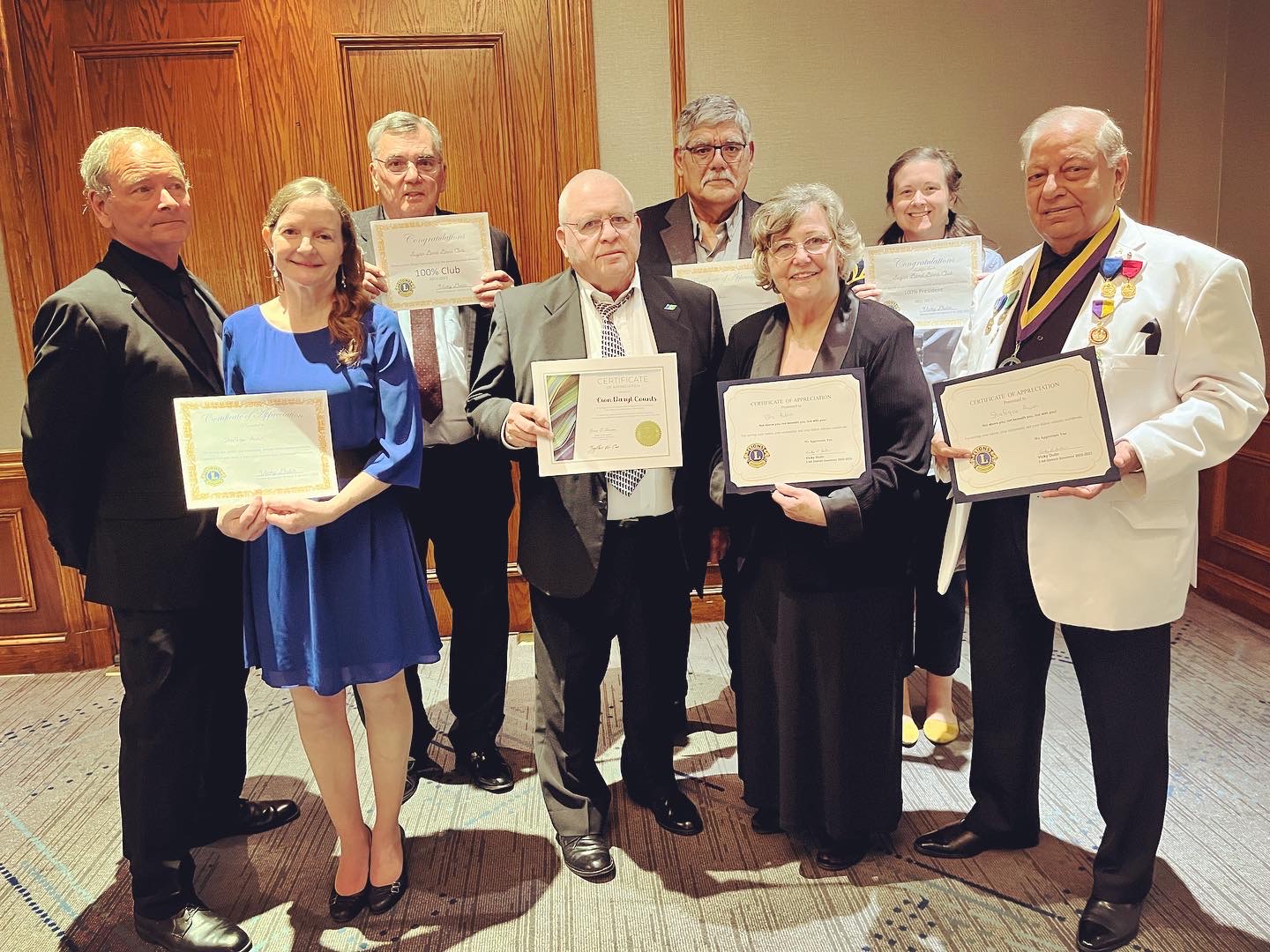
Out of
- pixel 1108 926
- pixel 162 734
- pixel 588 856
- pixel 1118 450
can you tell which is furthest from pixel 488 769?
pixel 1118 450

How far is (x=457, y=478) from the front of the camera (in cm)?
274

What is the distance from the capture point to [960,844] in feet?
7.70

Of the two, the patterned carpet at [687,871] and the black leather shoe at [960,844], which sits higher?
the black leather shoe at [960,844]

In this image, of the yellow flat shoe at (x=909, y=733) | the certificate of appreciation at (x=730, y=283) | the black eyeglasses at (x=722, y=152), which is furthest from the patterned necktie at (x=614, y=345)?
the yellow flat shoe at (x=909, y=733)

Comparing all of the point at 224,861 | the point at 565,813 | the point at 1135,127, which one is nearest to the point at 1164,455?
the point at 565,813

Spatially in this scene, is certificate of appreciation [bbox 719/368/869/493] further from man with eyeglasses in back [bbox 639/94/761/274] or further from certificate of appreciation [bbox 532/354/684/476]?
man with eyeglasses in back [bbox 639/94/761/274]

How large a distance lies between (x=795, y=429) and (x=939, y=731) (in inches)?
58.9

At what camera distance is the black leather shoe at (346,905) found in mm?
2182

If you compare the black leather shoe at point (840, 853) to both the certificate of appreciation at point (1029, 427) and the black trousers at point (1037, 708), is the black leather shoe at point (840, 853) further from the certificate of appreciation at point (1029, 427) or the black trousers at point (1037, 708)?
the certificate of appreciation at point (1029, 427)

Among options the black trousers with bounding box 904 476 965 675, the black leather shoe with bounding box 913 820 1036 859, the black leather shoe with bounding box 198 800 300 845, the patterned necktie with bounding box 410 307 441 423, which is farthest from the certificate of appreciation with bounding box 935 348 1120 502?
the black leather shoe with bounding box 198 800 300 845

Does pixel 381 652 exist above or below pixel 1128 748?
above

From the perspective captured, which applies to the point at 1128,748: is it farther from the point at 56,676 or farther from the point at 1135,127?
the point at 56,676

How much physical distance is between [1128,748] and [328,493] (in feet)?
6.08

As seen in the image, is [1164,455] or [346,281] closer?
[1164,455]
